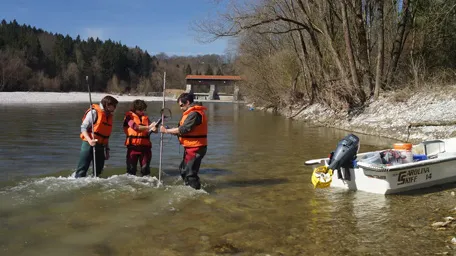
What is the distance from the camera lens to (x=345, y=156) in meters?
7.36

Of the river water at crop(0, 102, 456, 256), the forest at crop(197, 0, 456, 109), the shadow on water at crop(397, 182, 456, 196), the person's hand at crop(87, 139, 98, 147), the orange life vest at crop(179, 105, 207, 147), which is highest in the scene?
the forest at crop(197, 0, 456, 109)

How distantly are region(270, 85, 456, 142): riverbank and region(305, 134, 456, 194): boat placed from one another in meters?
7.16

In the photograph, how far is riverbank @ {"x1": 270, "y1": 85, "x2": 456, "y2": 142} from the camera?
15102 millimetres

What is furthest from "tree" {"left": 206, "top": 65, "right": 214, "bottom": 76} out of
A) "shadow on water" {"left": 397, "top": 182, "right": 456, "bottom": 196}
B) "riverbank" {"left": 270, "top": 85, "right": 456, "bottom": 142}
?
"shadow on water" {"left": 397, "top": 182, "right": 456, "bottom": 196}

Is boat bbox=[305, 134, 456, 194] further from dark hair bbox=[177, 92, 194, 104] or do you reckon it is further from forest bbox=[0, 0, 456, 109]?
forest bbox=[0, 0, 456, 109]

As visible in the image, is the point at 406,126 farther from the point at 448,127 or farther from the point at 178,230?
the point at 178,230

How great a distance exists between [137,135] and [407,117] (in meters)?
13.8

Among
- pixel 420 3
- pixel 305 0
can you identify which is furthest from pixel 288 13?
pixel 420 3

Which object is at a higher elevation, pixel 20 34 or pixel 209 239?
pixel 20 34

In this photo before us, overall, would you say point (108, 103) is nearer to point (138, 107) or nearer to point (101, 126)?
point (101, 126)

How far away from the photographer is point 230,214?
611cm

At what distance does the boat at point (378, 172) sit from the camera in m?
7.14

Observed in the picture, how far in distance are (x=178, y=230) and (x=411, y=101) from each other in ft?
54.9

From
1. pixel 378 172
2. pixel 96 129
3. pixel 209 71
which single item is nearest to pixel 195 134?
pixel 96 129
